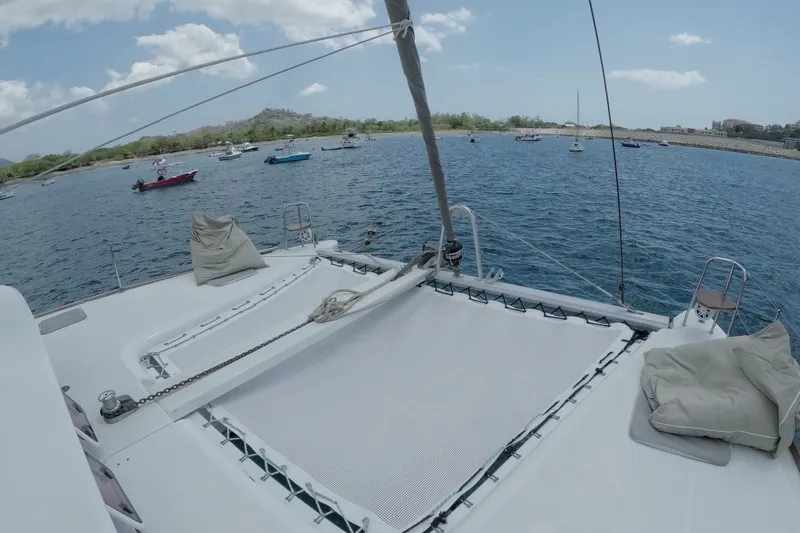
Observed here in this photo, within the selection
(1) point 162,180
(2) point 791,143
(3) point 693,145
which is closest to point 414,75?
(1) point 162,180

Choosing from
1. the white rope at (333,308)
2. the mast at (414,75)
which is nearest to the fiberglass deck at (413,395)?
the white rope at (333,308)

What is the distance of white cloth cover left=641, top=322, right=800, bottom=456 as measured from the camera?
7.68ft

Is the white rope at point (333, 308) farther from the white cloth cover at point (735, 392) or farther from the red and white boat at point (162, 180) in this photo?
the red and white boat at point (162, 180)

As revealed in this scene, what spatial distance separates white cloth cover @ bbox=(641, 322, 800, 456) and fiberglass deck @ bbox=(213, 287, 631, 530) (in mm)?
708

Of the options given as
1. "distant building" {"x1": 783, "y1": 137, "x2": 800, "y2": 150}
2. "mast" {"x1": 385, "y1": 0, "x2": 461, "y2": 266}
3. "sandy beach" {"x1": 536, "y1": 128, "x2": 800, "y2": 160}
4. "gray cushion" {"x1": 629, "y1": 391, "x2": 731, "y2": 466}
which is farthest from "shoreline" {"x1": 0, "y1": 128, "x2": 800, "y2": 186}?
"gray cushion" {"x1": 629, "y1": 391, "x2": 731, "y2": 466}

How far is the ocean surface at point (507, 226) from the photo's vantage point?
1215 centimetres

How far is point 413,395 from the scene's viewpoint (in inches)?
131

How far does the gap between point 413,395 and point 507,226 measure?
15813 mm

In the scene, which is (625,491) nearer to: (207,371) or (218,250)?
(207,371)

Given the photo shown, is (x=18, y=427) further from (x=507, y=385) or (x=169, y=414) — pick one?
(x=507, y=385)

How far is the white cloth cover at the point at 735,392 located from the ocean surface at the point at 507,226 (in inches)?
307

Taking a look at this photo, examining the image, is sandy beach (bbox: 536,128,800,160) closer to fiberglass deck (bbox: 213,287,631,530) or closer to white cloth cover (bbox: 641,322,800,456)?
fiberglass deck (bbox: 213,287,631,530)

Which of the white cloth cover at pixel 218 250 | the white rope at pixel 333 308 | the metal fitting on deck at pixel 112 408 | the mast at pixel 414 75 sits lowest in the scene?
the metal fitting on deck at pixel 112 408

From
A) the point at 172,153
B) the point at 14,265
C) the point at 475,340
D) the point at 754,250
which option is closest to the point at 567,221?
the point at 754,250
